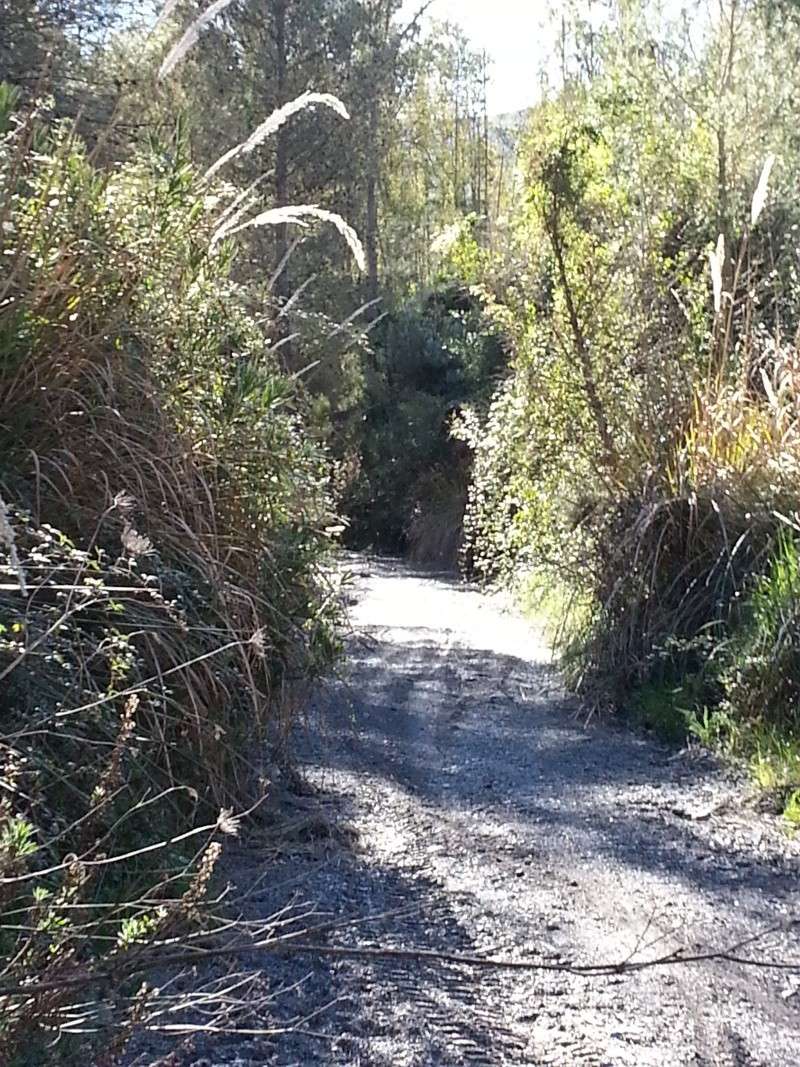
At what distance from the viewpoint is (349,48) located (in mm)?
23969

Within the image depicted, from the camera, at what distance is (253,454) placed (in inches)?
188

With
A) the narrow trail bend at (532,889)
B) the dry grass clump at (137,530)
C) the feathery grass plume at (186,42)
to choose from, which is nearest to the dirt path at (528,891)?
the narrow trail bend at (532,889)

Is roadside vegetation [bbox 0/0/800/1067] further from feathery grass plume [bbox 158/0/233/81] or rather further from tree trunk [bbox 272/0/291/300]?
tree trunk [bbox 272/0/291/300]

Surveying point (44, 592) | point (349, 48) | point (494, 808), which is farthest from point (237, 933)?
point (349, 48)

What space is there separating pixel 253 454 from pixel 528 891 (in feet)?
6.15

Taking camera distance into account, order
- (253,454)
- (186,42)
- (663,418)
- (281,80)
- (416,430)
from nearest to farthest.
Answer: (186,42)
(253,454)
(663,418)
(281,80)
(416,430)

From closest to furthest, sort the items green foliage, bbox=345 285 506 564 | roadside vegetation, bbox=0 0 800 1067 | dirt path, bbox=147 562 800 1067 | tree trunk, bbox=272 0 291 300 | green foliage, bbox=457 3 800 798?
roadside vegetation, bbox=0 0 800 1067 < dirt path, bbox=147 562 800 1067 < green foliage, bbox=457 3 800 798 < tree trunk, bbox=272 0 291 300 < green foliage, bbox=345 285 506 564

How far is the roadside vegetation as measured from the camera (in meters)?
3.29

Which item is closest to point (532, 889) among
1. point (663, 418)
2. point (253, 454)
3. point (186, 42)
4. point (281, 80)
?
point (253, 454)

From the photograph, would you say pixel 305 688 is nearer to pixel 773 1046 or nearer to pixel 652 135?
pixel 773 1046

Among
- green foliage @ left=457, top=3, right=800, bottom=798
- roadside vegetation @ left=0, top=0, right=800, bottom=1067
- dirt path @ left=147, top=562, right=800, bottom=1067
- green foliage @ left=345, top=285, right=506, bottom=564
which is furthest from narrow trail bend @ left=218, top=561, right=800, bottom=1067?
green foliage @ left=345, top=285, right=506, bottom=564

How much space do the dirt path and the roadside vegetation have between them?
0.43 m

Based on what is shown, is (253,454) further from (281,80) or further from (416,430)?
(416,430)

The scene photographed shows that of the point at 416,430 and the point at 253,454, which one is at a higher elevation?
the point at 253,454
